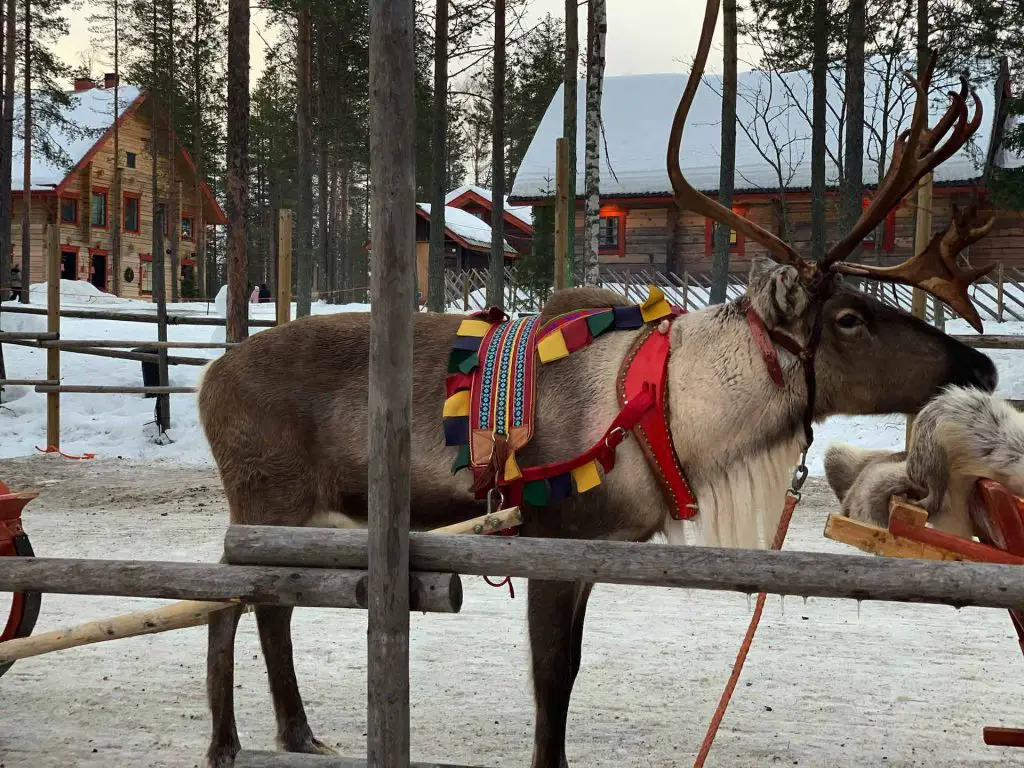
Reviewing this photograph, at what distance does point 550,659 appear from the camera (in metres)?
3.20

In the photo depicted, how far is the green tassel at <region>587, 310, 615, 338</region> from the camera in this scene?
3.43 metres

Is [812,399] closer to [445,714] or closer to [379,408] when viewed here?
[379,408]

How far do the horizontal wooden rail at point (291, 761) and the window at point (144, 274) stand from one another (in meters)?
35.7

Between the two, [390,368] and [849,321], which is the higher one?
[849,321]

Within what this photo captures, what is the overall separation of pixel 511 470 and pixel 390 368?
90 centimetres

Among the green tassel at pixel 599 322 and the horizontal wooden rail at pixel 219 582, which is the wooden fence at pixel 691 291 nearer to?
the green tassel at pixel 599 322

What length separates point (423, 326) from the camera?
3623 mm

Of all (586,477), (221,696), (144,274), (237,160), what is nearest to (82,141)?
(144,274)

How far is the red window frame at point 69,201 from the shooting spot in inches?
1259

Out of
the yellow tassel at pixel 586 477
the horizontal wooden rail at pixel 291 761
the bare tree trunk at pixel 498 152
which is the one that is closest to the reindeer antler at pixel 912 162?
the yellow tassel at pixel 586 477

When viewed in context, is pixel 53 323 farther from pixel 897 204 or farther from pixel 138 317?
pixel 897 204

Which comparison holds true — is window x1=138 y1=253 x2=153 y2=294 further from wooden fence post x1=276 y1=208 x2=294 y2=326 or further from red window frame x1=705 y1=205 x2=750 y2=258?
wooden fence post x1=276 y1=208 x2=294 y2=326

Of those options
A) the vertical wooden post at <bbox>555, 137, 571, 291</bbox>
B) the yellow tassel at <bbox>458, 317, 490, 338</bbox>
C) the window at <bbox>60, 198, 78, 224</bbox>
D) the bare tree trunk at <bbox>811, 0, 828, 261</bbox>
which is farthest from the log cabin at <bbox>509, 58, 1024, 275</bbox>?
the yellow tassel at <bbox>458, 317, 490, 338</bbox>

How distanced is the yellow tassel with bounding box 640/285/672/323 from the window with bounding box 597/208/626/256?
872 inches
